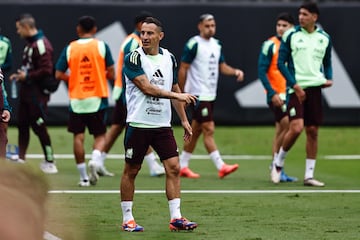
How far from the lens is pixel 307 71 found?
43.5 ft

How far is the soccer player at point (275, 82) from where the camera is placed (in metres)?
14.1

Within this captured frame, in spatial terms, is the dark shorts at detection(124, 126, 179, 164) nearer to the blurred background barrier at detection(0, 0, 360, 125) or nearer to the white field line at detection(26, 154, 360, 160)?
the white field line at detection(26, 154, 360, 160)

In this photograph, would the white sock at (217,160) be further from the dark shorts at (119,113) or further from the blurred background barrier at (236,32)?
the blurred background barrier at (236,32)

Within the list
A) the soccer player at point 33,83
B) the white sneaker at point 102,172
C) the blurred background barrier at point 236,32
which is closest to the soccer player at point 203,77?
the white sneaker at point 102,172

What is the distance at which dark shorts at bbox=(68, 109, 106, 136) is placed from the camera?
43.7 feet

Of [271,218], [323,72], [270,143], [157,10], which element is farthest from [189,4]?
[271,218]

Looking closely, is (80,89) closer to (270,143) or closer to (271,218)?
(271,218)

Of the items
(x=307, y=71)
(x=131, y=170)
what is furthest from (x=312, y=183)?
(x=131, y=170)

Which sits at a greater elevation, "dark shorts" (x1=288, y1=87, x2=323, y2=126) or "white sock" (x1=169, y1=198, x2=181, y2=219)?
"dark shorts" (x1=288, y1=87, x2=323, y2=126)

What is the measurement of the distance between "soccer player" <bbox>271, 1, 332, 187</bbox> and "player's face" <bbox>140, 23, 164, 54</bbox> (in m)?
4.18

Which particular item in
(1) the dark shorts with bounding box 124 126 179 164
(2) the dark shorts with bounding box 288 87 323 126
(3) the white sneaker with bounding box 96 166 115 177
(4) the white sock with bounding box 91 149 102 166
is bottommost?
(3) the white sneaker with bounding box 96 166 115 177

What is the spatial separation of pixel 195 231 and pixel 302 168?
706 centimetres

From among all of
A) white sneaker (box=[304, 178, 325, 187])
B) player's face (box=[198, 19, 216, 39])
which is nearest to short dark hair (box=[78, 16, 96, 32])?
player's face (box=[198, 19, 216, 39])

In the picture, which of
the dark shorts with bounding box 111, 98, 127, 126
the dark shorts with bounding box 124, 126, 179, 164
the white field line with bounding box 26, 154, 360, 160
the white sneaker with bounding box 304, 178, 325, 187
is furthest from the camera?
the white field line with bounding box 26, 154, 360, 160
